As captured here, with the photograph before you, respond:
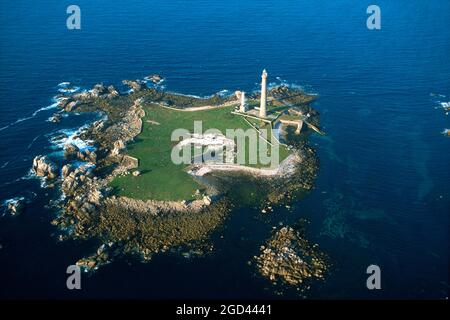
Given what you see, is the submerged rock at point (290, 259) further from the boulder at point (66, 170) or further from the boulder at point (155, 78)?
the boulder at point (155, 78)

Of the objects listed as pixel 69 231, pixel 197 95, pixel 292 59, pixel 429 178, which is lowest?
pixel 69 231

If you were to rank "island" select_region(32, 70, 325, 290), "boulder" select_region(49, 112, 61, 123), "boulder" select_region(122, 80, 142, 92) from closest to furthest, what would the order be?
"island" select_region(32, 70, 325, 290), "boulder" select_region(49, 112, 61, 123), "boulder" select_region(122, 80, 142, 92)

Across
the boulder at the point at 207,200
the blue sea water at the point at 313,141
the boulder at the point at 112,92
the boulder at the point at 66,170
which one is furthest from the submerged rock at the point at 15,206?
the boulder at the point at 112,92

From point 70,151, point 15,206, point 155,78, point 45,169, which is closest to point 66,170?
point 45,169

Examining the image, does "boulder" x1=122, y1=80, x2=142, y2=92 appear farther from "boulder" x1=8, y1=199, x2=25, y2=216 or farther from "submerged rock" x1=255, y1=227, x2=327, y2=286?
"submerged rock" x1=255, y1=227, x2=327, y2=286

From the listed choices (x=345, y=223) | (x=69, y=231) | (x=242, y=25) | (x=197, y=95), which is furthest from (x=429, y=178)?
(x=242, y=25)

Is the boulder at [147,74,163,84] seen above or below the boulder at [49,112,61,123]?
above

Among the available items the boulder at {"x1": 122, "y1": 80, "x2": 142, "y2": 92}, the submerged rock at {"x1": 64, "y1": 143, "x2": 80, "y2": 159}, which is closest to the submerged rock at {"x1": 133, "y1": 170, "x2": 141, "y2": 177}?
the submerged rock at {"x1": 64, "y1": 143, "x2": 80, "y2": 159}
